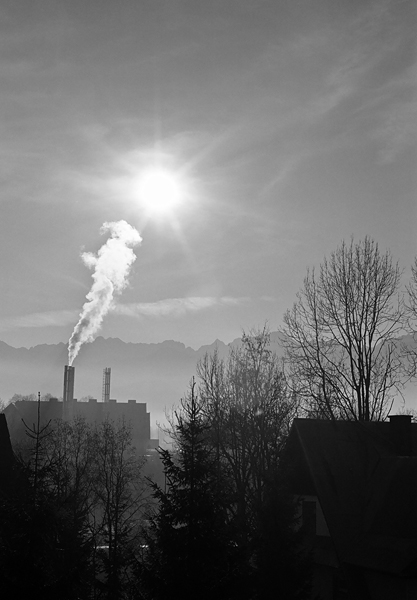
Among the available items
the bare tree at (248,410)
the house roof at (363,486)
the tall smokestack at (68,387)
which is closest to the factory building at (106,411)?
the tall smokestack at (68,387)

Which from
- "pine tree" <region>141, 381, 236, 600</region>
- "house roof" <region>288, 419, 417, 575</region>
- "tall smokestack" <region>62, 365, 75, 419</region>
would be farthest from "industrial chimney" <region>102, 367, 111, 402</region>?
"pine tree" <region>141, 381, 236, 600</region>

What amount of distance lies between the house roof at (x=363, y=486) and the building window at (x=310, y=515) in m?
0.50

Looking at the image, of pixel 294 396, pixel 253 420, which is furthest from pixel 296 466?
pixel 294 396

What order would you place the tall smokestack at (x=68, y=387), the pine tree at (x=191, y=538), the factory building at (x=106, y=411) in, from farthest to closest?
1. the factory building at (x=106, y=411)
2. the tall smokestack at (x=68, y=387)
3. the pine tree at (x=191, y=538)

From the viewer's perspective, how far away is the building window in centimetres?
2548

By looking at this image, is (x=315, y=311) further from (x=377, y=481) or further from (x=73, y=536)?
(x=73, y=536)

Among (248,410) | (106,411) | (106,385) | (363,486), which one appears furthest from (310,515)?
(106,385)

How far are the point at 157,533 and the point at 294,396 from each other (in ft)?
68.7

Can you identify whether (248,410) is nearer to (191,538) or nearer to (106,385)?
(191,538)

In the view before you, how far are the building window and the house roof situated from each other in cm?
50

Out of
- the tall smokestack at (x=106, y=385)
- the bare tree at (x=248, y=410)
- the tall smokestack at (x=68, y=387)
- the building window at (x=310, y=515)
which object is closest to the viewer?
the building window at (x=310, y=515)

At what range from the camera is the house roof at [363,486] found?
71.8ft

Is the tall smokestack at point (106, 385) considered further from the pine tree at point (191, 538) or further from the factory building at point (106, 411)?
Result: the pine tree at point (191, 538)

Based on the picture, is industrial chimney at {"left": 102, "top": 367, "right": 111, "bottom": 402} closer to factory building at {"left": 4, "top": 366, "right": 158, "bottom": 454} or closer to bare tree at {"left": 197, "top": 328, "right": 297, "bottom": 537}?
factory building at {"left": 4, "top": 366, "right": 158, "bottom": 454}
